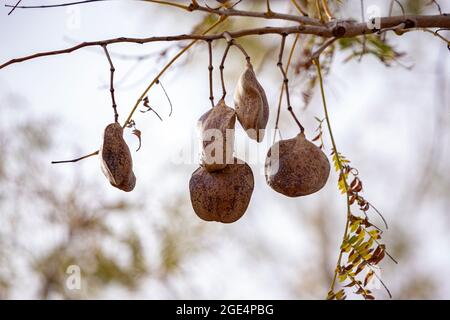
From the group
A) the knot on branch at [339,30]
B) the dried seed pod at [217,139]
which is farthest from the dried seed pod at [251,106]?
the knot on branch at [339,30]

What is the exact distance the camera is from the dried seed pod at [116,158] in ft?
2.23

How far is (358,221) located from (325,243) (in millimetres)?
2672

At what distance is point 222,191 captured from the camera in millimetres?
686

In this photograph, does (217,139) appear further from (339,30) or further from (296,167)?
(339,30)

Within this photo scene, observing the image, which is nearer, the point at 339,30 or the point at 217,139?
the point at 217,139

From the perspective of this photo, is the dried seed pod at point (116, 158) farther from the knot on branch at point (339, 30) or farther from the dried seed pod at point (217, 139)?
the knot on branch at point (339, 30)

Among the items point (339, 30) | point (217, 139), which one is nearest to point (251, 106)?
point (217, 139)

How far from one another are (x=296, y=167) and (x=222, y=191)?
8cm

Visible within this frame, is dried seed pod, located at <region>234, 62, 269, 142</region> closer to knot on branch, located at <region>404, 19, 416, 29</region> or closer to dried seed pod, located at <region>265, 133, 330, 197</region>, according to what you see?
dried seed pod, located at <region>265, 133, 330, 197</region>

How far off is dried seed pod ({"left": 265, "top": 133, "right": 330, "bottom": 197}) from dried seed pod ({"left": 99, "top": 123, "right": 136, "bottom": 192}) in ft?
0.50

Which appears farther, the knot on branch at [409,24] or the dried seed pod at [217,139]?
the knot on branch at [409,24]

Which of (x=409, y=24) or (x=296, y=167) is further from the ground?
(x=409, y=24)

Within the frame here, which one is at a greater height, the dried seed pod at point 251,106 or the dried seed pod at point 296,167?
the dried seed pod at point 251,106

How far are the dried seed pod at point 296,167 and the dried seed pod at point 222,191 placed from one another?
33 millimetres
